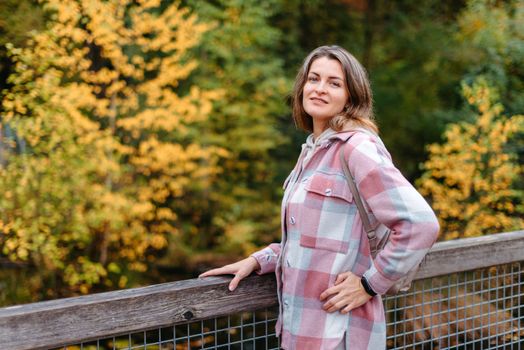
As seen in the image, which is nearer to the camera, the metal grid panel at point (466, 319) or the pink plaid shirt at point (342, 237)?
the pink plaid shirt at point (342, 237)

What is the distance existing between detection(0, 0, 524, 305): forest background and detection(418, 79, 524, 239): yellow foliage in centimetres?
2

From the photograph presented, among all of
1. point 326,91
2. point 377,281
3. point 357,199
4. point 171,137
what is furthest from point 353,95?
point 171,137

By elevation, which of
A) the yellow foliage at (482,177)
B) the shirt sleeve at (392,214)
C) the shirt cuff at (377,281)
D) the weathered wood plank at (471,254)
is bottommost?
the yellow foliage at (482,177)

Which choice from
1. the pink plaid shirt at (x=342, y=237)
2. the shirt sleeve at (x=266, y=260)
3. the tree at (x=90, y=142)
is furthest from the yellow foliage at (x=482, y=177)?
the pink plaid shirt at (x=342, y=237)

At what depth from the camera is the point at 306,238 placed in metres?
1.72

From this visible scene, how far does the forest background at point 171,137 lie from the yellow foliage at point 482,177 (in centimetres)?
2

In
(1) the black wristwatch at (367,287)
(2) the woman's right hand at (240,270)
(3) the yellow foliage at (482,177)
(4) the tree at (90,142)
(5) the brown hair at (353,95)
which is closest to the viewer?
(1) the black wristwatch at (367,287)

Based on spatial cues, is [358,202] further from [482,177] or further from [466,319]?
[482,177]

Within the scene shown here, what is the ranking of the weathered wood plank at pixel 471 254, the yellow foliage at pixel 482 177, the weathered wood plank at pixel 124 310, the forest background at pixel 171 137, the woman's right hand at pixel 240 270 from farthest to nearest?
1. the yellow foliage at pixel 482 177
2. the forest background at pixel 171 137
3. the weathered wood plank at pixel 471 254
4. the woman's right hand at pixel 240 270
5. the weathered wood plank at pixel 124 310

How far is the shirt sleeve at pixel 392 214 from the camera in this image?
1572 mm

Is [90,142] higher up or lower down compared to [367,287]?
lower down

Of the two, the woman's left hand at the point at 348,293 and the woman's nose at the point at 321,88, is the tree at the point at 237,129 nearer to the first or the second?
the woman's nose at the point at 321,88

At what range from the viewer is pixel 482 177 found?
6.06 meters

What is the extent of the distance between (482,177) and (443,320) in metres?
2.78
